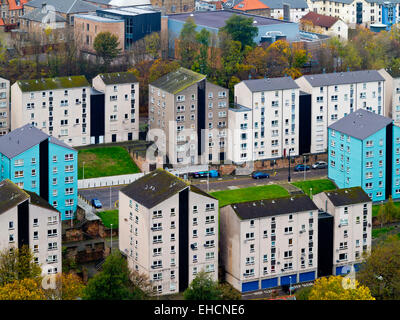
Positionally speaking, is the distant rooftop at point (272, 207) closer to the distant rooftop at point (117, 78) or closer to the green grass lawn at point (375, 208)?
the green grass lawn at point (375, 208)

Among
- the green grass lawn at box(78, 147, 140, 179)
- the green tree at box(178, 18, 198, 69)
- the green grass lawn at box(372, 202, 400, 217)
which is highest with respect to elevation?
the green tree at box(178, 18, 198, 69)

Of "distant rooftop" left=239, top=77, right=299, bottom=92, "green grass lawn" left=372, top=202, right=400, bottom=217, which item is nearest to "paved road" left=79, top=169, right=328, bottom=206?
→ "green grass lawn" left=372, top=202, right=400, bottom=217

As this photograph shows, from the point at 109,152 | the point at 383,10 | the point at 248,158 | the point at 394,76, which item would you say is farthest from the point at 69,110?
the point at 383,10

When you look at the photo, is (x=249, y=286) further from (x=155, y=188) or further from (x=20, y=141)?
(x=20, y=141)

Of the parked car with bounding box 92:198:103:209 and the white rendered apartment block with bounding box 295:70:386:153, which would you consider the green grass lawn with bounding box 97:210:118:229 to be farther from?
the white rendered apartment block with bounding box 295:70:386:153

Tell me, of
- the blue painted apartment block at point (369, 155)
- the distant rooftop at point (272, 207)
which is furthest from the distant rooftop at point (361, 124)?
the distant rooftop at point (272, 207)

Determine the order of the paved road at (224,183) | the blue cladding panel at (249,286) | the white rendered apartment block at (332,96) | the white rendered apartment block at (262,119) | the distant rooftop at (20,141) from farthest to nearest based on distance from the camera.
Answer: the white rendered apartment block at (332,96) < the white rendered apartment block at (262,119) < the paved road at (224,183) < the distant rooftop at (20,141) < the blue cladding panel at (249,286)
